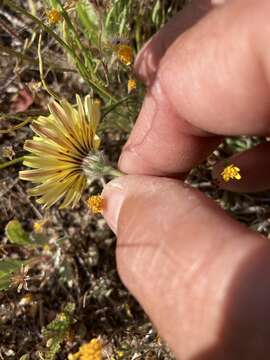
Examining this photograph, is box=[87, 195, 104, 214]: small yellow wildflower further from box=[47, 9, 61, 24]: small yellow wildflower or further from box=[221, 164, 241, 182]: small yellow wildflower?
box=[47, 9, 61, 24]: small yellow wildflower

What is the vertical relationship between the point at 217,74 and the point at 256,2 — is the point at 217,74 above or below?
below

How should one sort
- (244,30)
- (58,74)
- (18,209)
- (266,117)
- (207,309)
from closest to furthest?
(207,309)
(244,30)
(266,117)
(18,209)
(58,74)

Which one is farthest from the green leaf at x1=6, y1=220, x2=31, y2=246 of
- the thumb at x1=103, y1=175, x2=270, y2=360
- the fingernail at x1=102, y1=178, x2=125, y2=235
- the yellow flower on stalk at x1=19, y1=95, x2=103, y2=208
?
the thumb at x1=103, y1=175, x2=270, y2=360

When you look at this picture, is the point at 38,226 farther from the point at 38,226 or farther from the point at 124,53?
the point at 124,53

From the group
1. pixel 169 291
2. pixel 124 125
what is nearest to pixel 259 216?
pixel 124 125

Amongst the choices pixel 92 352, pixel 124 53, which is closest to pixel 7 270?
pixel 92 352

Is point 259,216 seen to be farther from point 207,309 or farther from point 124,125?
point 207,309
